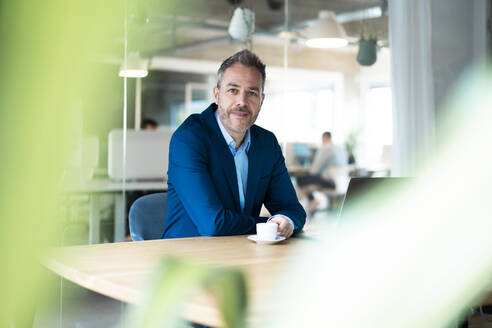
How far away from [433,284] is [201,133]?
3.76 feet

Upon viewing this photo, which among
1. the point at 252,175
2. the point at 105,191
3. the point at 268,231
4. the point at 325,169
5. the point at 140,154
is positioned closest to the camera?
the point at 268,231

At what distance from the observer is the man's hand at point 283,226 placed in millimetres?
1902

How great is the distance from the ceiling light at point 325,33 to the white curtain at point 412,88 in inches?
37.0

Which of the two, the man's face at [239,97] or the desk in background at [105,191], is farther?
the desk in background at [105,191]

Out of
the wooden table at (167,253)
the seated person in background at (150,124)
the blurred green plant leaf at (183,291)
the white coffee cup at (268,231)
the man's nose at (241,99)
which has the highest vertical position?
the seated person in background at (150,124)

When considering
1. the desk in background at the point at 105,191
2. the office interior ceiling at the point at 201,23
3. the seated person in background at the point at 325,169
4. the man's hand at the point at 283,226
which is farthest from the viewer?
→ the seated person in background at the point at 325,169

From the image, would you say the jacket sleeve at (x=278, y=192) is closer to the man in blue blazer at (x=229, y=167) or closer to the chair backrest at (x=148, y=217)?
the man in blue blazer at (x=229, y=167)

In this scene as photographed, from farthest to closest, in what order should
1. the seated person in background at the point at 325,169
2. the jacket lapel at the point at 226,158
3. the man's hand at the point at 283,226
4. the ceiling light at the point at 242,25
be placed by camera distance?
the seated person in background at the point at 325,169 → the ceiling light at the point at 242,25 → the jacket lapel at the point at 226,158 → the man's hand at the point at 283,226

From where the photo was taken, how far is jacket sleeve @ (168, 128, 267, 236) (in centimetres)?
192

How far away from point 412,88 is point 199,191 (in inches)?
111

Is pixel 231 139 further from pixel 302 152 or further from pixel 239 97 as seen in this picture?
pixel 302 152

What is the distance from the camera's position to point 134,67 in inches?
163

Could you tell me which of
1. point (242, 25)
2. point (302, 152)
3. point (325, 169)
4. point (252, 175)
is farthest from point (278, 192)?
point (325, 169)

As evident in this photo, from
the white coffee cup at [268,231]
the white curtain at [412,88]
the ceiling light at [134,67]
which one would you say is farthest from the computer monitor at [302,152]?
the white coffee cup at [268,231]
